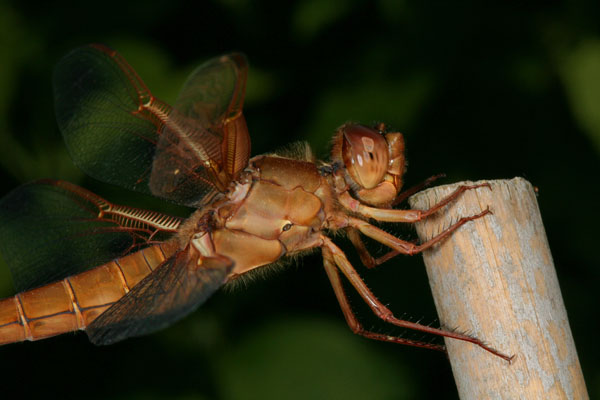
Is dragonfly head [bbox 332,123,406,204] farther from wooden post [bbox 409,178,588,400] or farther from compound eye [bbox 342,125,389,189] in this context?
wooden post [bbox 409,178,588,400]

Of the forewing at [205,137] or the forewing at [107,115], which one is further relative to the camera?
the forewing at [107,115]

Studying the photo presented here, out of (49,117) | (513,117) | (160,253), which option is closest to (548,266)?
(160,253)

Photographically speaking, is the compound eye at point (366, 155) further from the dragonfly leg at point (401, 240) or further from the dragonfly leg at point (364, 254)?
the dragonfly leg at point (364, 254)

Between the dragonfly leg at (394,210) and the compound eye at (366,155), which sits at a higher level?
the compound eye at (366,155)

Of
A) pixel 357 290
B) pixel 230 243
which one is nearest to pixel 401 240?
pixel 357 290

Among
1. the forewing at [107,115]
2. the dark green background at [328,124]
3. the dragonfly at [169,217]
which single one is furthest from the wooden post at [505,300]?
the forewing at [107,115]

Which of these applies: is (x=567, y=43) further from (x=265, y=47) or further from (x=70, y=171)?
(x=70, y=171)
